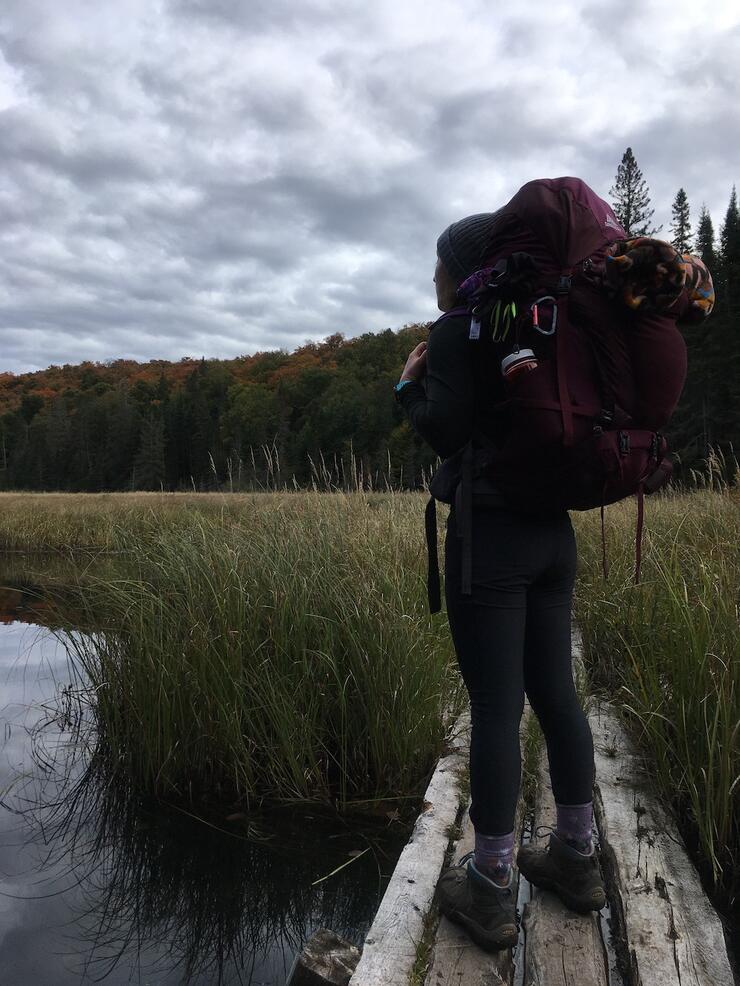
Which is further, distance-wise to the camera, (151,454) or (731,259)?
(151,454)

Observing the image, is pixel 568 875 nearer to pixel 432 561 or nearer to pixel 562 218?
pixel 432 561

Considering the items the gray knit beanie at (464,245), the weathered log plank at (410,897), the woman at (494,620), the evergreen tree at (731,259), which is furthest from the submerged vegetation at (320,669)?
the evergreen tree at (731,259)

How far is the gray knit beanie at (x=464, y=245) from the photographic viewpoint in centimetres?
168

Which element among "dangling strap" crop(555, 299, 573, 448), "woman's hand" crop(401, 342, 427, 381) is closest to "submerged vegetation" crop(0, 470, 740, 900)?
"dangling strap" crop(555, 299, 573, 448)

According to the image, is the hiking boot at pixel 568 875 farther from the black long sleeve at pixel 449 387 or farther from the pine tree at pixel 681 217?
the pine tree at pixel 681 217

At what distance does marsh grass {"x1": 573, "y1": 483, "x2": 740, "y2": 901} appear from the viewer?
210 centimetres

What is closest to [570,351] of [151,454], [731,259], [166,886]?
[166,886]

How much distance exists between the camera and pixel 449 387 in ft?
5.01

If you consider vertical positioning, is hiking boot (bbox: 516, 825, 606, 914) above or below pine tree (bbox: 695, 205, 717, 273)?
below

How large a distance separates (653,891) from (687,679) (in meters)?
0.82

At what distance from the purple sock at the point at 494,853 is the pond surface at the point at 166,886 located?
1.08 m

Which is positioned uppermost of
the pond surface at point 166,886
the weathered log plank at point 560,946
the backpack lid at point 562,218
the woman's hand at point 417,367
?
the backpack lid at point 562,218

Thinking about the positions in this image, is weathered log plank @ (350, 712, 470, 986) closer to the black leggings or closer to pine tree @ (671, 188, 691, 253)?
the black leggings

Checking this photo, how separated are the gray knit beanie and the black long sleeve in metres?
0.22
